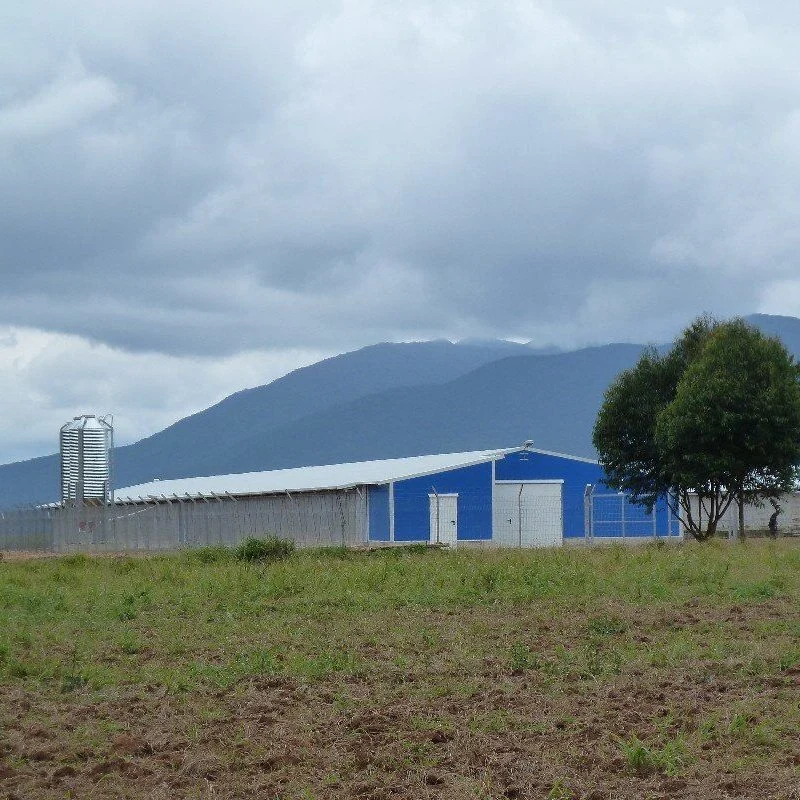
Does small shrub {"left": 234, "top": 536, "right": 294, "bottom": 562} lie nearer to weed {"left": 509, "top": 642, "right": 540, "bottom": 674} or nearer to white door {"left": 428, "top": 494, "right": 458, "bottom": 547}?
white door {"left": 428, "top": 494, "right": 458, "bottom": 547}

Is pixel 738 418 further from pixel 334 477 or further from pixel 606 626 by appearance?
pixel 606 626

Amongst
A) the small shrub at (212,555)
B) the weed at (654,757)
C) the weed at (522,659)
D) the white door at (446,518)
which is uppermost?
the white door at (446,518)

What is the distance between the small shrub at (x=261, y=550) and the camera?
28953 mm

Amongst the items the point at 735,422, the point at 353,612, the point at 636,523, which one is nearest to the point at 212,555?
the point at 353,612

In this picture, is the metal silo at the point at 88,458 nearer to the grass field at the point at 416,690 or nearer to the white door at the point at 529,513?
the white door at the point at 529,513

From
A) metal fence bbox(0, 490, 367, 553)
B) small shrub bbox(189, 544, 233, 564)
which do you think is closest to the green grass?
small shrub bbox(189, 544, 233, 564)

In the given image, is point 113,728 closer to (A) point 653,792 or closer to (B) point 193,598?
(A) point 653,792

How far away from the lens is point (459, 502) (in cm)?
4512

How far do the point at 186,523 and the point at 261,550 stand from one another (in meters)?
21.9

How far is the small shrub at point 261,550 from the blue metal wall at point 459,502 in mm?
13303

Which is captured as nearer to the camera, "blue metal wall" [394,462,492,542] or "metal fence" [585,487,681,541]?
"blue metal wall" [394,462,492,542]

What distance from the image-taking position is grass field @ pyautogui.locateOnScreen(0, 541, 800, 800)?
311 inches

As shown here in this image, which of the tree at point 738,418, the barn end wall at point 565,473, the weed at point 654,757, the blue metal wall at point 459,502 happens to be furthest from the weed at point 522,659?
the barn end wall at point 565,473

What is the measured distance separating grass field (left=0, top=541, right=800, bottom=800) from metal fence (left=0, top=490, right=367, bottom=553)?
24.2m
